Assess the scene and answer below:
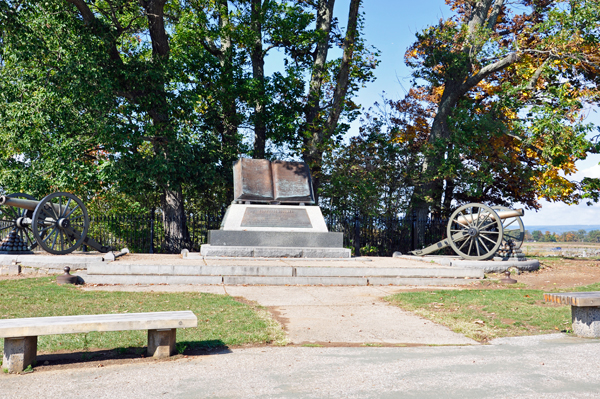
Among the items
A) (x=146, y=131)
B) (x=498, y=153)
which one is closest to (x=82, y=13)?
(x=146, y=131)

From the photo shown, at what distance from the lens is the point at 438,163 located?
67.3 feet

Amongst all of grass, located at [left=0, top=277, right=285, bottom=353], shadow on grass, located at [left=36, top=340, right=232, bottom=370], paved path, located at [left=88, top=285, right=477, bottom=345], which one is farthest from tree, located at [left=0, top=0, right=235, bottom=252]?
shadow on grass, located at [left=36, top=340, right=232, bottom=370]

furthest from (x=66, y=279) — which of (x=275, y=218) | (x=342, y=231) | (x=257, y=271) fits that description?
(x=342, y=231)

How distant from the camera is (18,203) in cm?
1265

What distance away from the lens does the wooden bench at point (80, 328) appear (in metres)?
4.46

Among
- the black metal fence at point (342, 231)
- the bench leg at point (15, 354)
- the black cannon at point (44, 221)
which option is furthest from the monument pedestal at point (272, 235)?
the bench leg at point (15, 354)

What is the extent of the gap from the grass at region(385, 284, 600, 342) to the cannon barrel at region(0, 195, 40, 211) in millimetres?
9763

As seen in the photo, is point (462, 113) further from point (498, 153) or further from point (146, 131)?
point (146, 131)

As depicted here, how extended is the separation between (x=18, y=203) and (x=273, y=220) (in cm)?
678

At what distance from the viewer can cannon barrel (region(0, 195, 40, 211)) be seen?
12.3 m

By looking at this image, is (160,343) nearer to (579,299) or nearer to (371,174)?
(579,299)

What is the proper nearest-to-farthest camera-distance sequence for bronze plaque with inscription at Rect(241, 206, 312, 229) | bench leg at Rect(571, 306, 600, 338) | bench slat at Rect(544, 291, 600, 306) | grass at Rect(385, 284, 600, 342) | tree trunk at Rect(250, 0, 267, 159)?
bench slat at Rect(544, 291, 600, 306)
bench leg at Rect(571, 306, 600, 338)
grass at Rect(385, 284, 600, 342)
bronze plaque with inscription at Rect(241, 206, 312, 229)
tree trunk at Rect(250, 0, 267, 159)

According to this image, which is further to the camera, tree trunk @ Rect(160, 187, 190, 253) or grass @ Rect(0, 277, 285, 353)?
tree trunk @ Rect(160, 187, 190, 253)

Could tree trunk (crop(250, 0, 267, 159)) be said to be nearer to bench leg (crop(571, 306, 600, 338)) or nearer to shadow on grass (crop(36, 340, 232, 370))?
shadow on grass (crop(36, 340, 232, 370))
